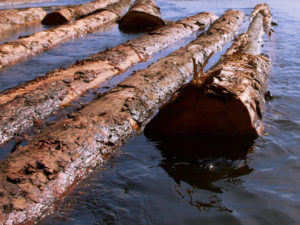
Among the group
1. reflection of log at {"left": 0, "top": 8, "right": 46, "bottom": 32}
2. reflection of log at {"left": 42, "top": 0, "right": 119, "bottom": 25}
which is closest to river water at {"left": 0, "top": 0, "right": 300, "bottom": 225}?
reflection of log at {"left": 0, "top": 8, "right": 46, "bottom": 32}

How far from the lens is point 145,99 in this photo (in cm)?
482

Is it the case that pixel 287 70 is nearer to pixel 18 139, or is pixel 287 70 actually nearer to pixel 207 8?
pixel 18 139

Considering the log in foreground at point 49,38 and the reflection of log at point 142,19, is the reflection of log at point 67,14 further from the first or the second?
the reflection of log at point 142,19

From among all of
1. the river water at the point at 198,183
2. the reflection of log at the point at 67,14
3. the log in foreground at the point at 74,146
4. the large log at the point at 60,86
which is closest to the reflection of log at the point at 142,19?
the reflection of log at the point at 67,14

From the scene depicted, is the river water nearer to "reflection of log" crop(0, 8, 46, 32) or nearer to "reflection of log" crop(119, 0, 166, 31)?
"reflection of log" crop(119, 0, 166, 31)

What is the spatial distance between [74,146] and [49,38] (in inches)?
237

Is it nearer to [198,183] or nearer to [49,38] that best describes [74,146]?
[198,183]

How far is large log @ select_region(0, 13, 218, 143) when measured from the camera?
444cm

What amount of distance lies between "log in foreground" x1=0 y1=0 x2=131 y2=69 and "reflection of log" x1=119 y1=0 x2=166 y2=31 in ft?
2.98

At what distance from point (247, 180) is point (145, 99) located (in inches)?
74.7

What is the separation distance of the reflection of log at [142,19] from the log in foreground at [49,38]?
2.98ft

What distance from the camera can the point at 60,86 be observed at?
17.0 feet

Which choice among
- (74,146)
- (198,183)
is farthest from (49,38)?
(198,183)

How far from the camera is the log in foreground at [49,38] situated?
7.35 meters
